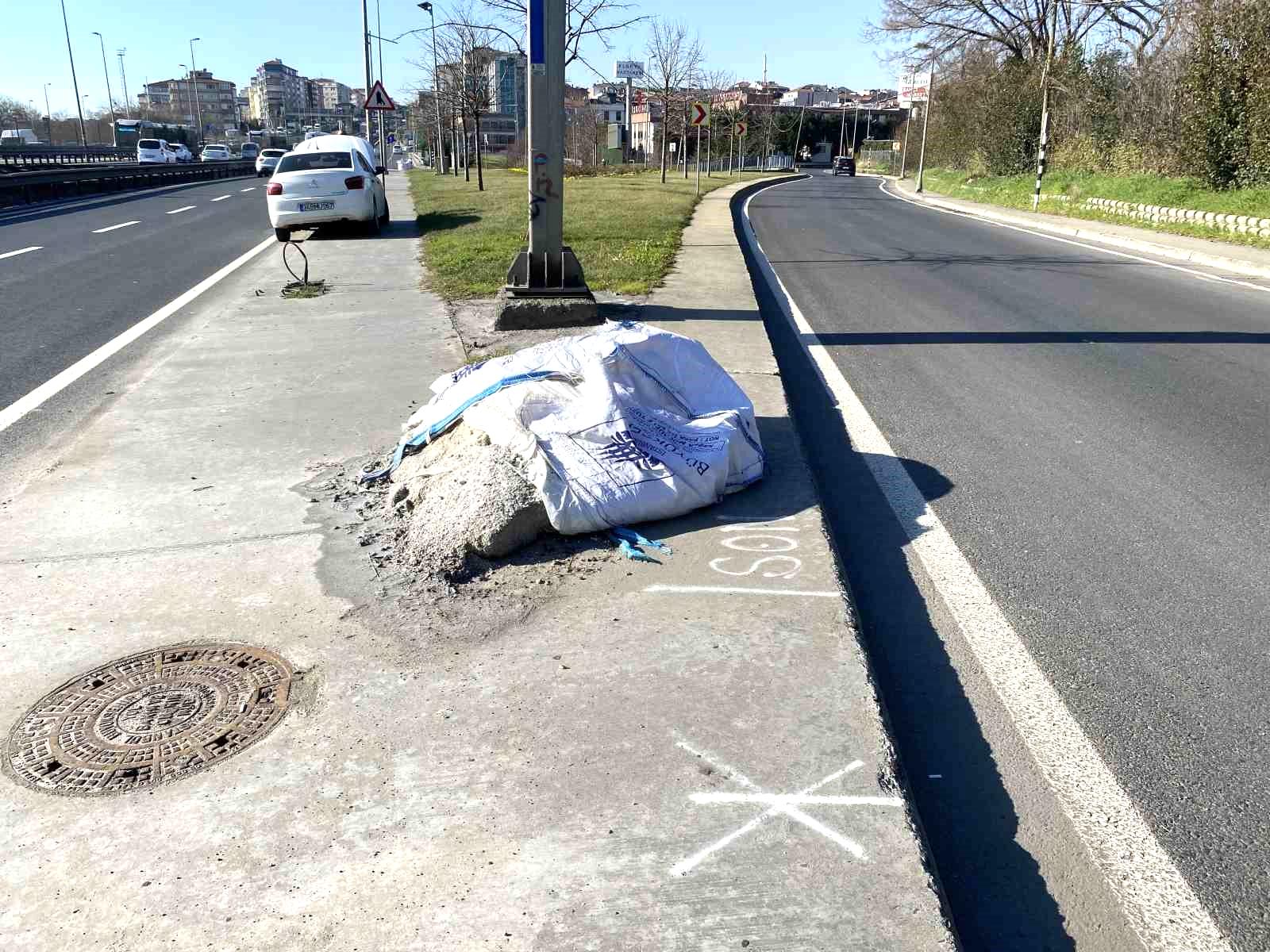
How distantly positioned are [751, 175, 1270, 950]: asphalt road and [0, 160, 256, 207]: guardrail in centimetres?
2689

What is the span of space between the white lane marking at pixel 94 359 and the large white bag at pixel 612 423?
3280 millimetres

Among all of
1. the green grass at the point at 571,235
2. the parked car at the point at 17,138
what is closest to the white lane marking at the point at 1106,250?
the green grass at the point at 571,235

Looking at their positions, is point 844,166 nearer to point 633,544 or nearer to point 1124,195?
point 1124,195

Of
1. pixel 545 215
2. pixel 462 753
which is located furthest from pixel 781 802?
pixel 545 215

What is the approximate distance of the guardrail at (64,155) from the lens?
161 ft

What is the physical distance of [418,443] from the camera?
4781 mm

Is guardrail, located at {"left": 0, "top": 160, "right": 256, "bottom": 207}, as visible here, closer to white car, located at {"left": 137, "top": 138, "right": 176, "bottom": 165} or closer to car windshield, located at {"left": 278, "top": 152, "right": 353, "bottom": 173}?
white car, located at {"left": 137, "top": 138, "right": 176, "bottom": 165}

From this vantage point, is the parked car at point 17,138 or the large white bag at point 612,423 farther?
the parked car at point 17,138

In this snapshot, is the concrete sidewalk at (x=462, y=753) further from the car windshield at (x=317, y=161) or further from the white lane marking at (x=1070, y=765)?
the car windshield at (x=317, y=161)

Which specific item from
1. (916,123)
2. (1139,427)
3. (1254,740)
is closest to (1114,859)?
(1254,740)

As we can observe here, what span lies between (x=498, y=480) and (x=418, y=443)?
95cm

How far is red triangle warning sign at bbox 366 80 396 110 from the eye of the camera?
2931 centimetres

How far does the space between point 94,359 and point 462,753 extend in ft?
22.5

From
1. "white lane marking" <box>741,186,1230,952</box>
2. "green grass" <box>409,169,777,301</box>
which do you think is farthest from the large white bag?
"green grass" <box>409,169,777,301</box>
